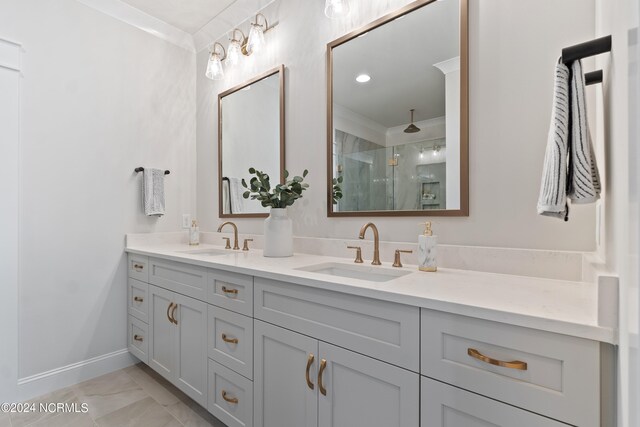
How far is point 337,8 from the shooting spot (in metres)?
1.68

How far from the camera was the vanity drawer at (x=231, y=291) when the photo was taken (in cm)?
140

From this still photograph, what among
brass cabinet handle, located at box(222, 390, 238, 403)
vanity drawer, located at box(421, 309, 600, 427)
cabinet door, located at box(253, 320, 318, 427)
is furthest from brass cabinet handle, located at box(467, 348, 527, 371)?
brass cabinet handle, located at box(222, 390, 238, 403)

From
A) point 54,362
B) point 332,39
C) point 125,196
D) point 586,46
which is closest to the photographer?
point 586,46

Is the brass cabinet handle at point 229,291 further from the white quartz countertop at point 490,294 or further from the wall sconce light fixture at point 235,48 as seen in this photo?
the wall sconce light fixture at point 235,48

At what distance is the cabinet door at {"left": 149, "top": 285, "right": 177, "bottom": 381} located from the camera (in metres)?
1.86

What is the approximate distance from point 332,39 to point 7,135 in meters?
1.92

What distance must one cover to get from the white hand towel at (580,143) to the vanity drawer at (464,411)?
54 centimetres

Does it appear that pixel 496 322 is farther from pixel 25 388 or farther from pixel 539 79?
pixel 25 388

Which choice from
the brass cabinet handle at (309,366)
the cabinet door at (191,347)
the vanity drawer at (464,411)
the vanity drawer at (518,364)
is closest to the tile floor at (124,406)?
the cabinet door at (191,347)

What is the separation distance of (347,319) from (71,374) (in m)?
2.07

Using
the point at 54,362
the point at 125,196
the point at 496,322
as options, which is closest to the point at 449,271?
the point at 496,322

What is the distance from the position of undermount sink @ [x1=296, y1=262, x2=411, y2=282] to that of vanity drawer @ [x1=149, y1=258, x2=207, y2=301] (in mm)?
588

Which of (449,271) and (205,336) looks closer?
(449,271)

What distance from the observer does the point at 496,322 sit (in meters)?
0.78
